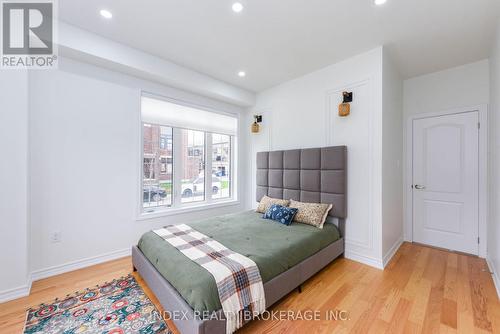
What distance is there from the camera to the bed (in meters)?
1.50

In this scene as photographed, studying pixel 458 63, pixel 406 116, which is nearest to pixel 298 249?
pixel 406 116

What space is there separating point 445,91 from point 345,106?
174cm

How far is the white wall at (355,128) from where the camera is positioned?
2.69 m

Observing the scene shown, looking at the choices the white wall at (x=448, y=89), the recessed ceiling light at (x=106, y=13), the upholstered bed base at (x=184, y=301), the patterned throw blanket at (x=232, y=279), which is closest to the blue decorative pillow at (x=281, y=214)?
the upholstered bed base at (x=184, y=301)

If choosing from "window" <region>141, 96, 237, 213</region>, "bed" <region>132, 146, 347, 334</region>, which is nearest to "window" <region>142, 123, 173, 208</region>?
"window" <region>141, 96, 237, 213</region>

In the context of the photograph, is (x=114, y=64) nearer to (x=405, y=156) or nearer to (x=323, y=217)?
(x=323, y=217)

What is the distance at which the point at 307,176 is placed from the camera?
3246 millimetres

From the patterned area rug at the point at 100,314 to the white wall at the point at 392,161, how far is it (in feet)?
8.96

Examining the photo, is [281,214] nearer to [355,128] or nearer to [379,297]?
[379,297]

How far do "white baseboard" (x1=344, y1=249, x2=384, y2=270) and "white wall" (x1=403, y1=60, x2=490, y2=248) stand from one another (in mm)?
1354

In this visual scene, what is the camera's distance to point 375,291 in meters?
2.16

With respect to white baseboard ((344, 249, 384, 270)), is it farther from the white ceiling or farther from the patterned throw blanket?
the white ceiling

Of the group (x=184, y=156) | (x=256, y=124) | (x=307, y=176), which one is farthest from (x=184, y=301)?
(x=256, y=124)

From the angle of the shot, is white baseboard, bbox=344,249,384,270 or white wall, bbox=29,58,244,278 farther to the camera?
white baseboard, bbox=344,249,384,270
